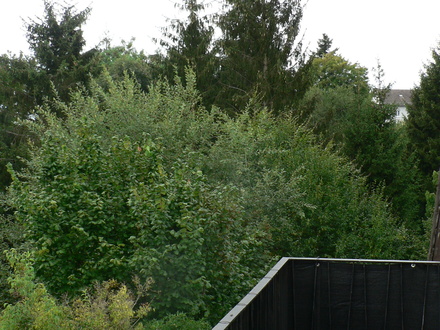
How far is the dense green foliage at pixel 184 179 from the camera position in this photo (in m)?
8.62

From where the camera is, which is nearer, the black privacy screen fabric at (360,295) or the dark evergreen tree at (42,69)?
the black privacy screen fabric at (360,295)

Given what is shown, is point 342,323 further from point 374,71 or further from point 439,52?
point 439,52

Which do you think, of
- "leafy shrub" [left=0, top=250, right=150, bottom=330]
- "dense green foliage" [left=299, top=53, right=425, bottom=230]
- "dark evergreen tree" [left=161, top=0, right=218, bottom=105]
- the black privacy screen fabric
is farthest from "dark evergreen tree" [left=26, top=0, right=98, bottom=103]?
the black privacy screen fabric

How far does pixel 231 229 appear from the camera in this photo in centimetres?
968

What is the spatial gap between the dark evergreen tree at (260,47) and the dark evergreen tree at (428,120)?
7.31 m

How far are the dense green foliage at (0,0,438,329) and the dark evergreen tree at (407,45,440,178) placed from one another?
4.1 inches

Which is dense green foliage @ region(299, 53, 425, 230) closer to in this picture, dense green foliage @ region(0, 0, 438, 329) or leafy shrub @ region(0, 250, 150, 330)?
dense green foliage @ region(0, 0, 438, 329)

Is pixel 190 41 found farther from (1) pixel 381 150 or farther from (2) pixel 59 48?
(1) pixel 381 150

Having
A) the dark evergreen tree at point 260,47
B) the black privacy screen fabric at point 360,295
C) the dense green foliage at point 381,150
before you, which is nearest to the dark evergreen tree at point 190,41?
the dark evergreen tree at point 260,47

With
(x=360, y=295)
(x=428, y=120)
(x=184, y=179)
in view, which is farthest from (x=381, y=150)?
(x=360, y=295)

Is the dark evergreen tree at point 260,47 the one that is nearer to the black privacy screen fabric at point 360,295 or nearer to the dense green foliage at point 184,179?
the dense green foliage at point 184,179

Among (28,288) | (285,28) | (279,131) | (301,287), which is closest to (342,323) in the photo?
(301,287)

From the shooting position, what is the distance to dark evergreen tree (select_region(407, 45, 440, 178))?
26766mm

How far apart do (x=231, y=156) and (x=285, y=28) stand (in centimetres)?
1243
